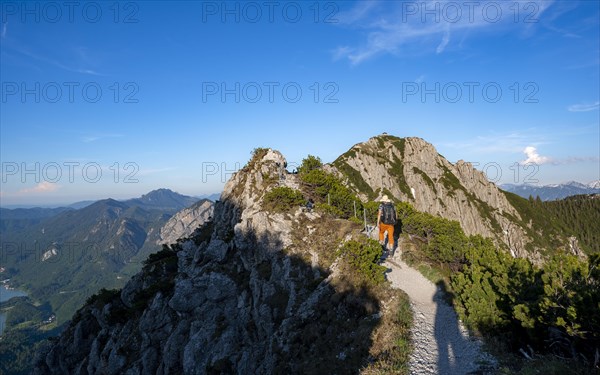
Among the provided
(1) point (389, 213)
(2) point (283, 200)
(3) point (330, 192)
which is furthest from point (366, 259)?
(3) point (330, 192)

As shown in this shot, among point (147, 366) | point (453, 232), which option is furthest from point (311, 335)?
point (147, 366)

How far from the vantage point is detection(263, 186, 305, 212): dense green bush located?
37.0 metres

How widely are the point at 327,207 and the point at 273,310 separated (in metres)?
13.9

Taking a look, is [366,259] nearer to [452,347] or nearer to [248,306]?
[452,347]

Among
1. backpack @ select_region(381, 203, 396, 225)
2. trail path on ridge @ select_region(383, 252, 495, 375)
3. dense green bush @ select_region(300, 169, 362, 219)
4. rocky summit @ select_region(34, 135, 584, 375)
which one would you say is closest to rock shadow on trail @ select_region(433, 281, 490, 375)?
trail path on ridge @ select_region(383, 252, 495, 375)

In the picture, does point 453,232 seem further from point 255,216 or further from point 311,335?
point 255,216

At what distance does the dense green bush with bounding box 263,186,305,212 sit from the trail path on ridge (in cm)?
1719

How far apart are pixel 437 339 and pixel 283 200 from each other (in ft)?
80.8

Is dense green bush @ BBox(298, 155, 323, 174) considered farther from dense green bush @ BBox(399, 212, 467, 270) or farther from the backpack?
the backpack

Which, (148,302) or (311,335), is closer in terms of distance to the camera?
(311,335)

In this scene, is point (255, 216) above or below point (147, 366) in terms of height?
above

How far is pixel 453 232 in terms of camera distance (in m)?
28.6

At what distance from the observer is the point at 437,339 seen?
15.1m

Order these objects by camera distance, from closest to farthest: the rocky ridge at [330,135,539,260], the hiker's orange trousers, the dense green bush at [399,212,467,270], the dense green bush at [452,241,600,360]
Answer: the dense green bush at [452,241,600,360] < the hiker's orange trousers < the dense green bush at [399,212,467,270] < the rocky ridge at [330,135,539,260]
